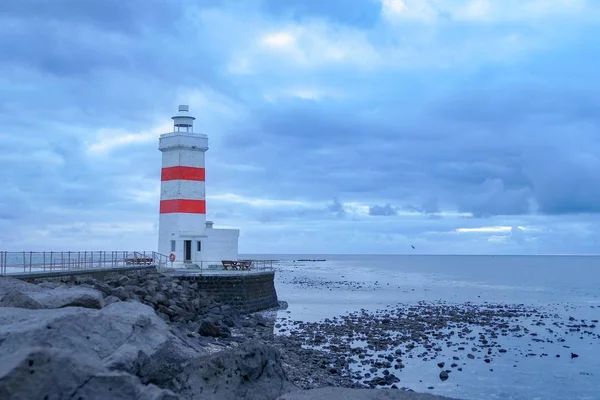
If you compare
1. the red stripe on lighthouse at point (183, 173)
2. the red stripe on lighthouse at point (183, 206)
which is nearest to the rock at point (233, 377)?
the red stripe on lighthouse at point (183, 206)

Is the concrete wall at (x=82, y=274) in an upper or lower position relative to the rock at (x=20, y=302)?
lower

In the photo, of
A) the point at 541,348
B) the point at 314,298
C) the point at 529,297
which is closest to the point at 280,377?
the point at 541,348

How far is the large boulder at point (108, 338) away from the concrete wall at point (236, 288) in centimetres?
1774

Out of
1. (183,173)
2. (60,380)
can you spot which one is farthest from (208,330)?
(183,173)

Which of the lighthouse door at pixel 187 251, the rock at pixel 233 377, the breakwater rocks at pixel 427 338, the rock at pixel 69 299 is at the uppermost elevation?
the lighthouse door at pixel 187 251

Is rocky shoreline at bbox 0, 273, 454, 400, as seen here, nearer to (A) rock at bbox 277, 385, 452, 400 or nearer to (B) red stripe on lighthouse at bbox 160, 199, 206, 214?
(A) rock at bbox 277, 385, 452, 400

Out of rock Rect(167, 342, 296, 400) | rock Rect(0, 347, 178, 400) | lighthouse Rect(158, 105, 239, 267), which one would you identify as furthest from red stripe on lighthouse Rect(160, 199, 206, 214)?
rock Rect(0, 347, 178, 400)

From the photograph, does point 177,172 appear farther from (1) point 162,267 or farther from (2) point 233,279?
(2) point 233,279

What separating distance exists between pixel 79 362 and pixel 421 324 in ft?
74.9

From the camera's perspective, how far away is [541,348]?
21469 millimetres

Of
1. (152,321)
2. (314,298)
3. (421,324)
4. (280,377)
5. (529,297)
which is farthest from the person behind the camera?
(529,297)

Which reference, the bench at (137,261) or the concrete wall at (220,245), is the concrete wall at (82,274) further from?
the concrete wall at (220,245)

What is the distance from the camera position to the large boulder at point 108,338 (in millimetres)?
6402

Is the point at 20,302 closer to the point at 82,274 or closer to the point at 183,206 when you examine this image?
the point at 82,274
